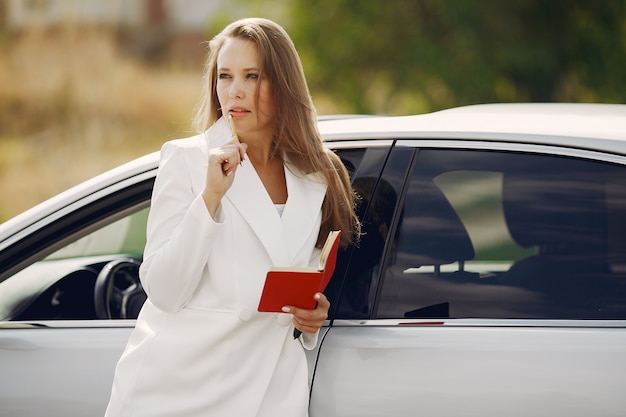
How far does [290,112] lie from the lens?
2494 millimetres

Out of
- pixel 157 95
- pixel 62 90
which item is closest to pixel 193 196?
pixel 62 90

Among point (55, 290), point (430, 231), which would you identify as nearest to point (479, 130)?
point (430, 231)

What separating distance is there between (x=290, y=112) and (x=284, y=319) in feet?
1.82

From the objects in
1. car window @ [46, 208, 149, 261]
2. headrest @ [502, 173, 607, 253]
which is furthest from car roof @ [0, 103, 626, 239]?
car window @ [46, 208, 149, 261]

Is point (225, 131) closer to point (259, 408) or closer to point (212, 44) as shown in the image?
point (212, 44)

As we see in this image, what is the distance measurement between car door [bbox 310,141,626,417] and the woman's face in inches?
17.4

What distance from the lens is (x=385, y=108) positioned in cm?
1246

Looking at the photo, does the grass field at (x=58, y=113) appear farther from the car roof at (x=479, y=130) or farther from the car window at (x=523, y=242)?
the car window at (x=523, y=242)

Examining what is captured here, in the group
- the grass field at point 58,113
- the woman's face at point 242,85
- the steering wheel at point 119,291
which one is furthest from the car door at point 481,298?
the grass field at point 58,113

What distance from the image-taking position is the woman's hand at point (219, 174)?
87.0 inches

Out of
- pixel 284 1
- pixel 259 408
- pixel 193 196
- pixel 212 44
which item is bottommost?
pixel 259 408

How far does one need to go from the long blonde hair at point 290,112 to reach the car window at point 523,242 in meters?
0.20

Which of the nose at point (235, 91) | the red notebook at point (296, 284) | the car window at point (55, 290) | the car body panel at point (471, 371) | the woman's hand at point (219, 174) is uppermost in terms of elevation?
the nose at point (235, 91)

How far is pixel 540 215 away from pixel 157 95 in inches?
587
